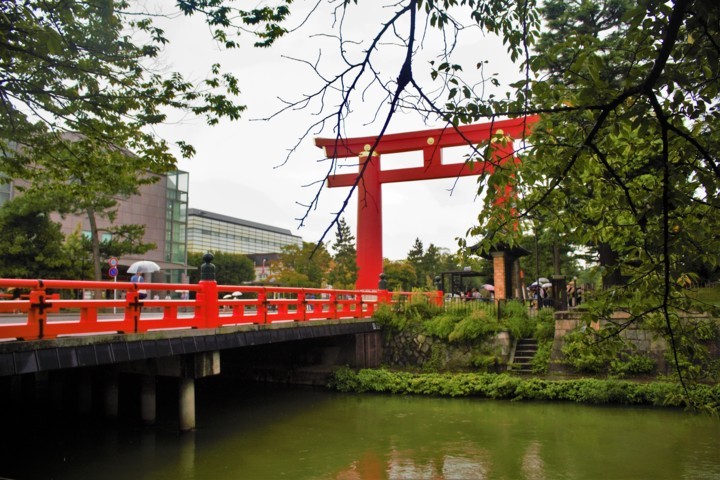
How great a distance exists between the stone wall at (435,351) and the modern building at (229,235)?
34175 millimetres

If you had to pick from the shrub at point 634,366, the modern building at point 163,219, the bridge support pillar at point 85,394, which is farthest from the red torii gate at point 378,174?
the modern building at point 163,219

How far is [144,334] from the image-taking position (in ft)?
26.9

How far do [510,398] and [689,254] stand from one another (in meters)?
9.42

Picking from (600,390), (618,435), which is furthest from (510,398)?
(618,435)

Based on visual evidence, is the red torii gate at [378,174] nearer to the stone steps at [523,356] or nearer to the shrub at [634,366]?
the stone steps at [523,356]

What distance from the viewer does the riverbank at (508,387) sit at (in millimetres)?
11719

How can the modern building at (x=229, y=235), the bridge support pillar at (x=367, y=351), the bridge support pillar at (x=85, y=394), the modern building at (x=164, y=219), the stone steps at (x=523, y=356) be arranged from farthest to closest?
the modern building at (x=229, y=235), the modern building at (x=164, y=219), the bridge support pillar at (x=367, y=351), the stone steps at (x=523, y=356), the bridge support pillar at (x=85, y=394)

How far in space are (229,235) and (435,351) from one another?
49.1 m

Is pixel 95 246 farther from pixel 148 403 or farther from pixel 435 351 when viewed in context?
pixel 435 351

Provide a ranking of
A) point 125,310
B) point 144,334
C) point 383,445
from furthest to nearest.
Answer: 1. point 383,445
2. point 144,334
3. point 125,310

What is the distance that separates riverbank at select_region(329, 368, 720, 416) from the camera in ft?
38.4

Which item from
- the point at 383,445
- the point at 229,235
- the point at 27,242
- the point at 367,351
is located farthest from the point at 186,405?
the point at 229,235

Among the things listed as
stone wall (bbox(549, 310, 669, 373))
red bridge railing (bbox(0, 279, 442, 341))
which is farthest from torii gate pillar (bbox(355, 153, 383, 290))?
stone wall (bbox(549, 310, 669, 373))

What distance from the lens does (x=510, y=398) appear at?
42.2 feet
